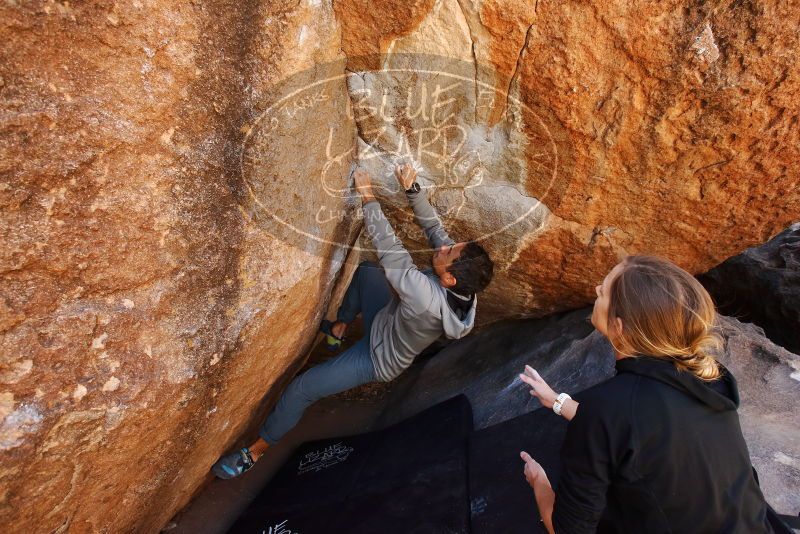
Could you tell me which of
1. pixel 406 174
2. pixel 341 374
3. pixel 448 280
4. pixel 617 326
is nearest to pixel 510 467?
pixel 448 280

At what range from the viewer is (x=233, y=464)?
2580 mm

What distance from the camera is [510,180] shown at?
2.21 metres

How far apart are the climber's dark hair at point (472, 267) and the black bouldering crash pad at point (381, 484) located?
1.96ft

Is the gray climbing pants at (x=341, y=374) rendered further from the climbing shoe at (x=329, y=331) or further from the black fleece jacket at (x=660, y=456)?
the black fleece jacket at (x=660, y=456)

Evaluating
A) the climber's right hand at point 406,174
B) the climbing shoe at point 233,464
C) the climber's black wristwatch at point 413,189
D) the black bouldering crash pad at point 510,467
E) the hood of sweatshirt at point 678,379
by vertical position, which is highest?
the climber's right hand at point 406,174

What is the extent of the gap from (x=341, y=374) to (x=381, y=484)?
510 mm

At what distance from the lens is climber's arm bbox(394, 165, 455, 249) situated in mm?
2229

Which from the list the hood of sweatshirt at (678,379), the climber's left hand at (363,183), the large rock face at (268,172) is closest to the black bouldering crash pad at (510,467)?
the large rock face at (268,172)

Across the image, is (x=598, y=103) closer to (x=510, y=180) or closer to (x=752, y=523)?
(x=510, y=180)

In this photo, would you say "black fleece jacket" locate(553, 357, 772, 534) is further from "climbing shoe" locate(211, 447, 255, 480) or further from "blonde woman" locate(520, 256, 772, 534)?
"climbing shoe" locate(211, 447, 255, 480)

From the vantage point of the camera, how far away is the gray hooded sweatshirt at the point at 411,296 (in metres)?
2.19

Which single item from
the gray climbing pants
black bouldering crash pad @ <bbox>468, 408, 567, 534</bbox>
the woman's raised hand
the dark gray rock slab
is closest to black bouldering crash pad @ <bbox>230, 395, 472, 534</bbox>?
black bouldering crash pad @ <bbox>468, 408, 567, 534</bbox>

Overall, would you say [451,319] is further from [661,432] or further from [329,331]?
[661,432]

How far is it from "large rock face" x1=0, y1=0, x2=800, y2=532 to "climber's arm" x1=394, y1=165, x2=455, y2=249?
0.07m
